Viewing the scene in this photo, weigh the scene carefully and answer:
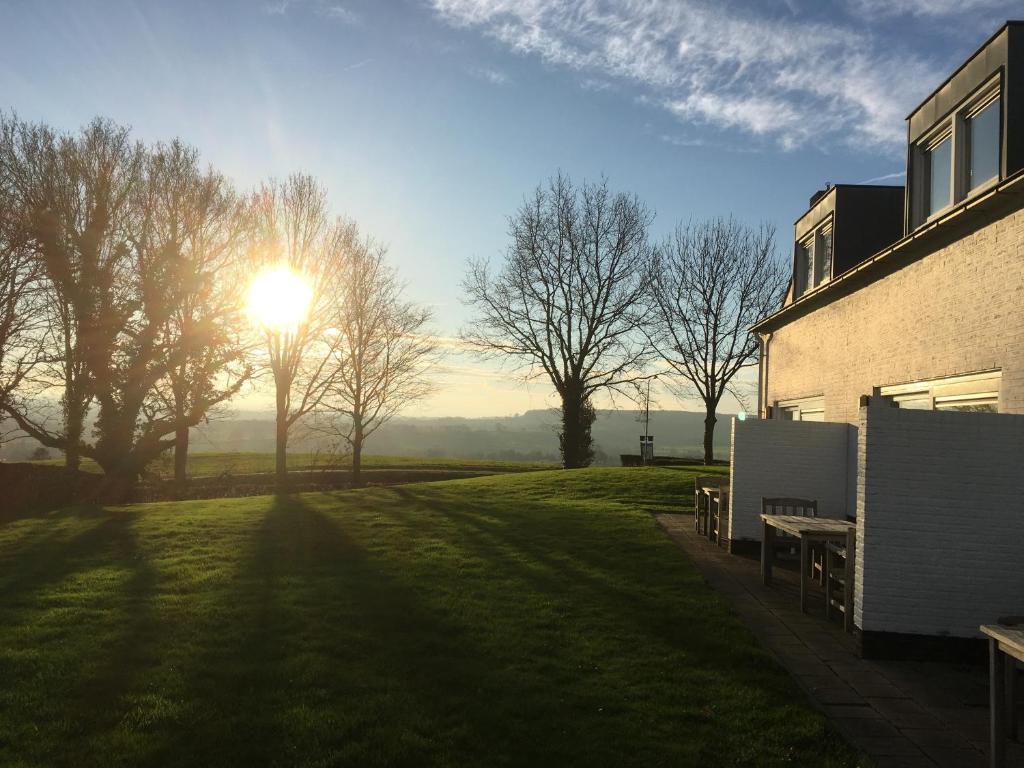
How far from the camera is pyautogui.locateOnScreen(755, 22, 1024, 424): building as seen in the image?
7.50m

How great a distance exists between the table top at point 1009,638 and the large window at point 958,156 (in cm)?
598

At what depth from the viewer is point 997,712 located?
13.3 ft

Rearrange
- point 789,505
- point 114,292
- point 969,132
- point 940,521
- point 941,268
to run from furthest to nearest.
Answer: point 114,292, point 789,505, point 969,132, point 941,268, point 940,521

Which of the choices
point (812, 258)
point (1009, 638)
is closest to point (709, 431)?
point (812, 258)

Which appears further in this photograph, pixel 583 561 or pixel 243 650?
pixel 583 561

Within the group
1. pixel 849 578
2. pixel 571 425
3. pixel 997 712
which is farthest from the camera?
pixel 571 425

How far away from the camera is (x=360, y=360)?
27.3m

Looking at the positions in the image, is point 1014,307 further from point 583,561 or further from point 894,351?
point 583,561

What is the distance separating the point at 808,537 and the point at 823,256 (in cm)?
855

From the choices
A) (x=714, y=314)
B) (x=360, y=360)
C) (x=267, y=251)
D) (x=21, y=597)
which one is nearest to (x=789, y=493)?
(x=21, y=597)

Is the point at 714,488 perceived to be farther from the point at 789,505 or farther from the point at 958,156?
the point at 958,156

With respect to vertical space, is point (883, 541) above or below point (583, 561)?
above

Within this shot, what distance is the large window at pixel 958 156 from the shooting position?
27.4ft

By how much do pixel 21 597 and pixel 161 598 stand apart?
1.48 m
